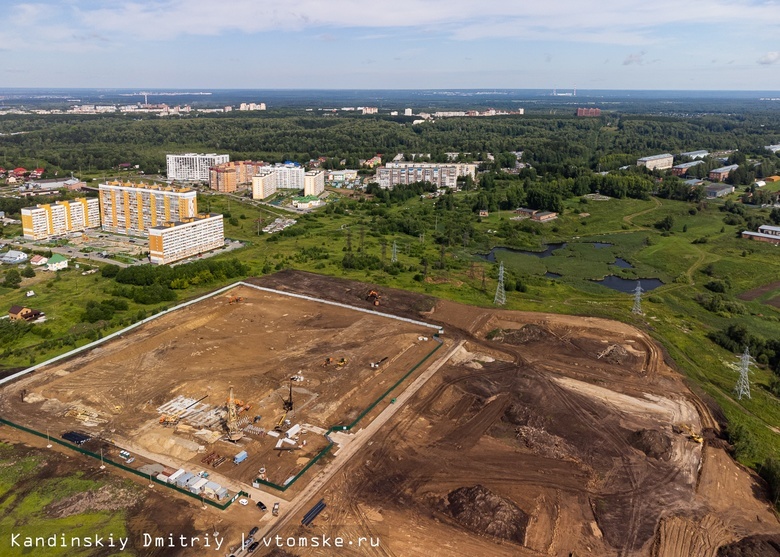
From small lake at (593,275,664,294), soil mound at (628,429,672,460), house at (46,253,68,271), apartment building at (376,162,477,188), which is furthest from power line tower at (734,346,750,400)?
apartment building at (376,162,477,188)

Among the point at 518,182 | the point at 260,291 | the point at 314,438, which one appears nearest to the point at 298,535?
the point at 314,438

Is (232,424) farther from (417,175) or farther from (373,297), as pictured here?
(417,175)

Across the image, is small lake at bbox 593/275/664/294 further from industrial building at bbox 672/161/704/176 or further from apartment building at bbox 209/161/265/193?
industrial building at bbox 672/161/704/176

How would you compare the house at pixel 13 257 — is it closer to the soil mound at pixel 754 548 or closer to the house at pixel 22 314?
the house at pixel 22 314

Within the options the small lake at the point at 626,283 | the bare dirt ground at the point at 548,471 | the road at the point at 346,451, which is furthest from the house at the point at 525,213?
the road at the point at 346,451

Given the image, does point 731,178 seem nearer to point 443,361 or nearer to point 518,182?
point 518,182
